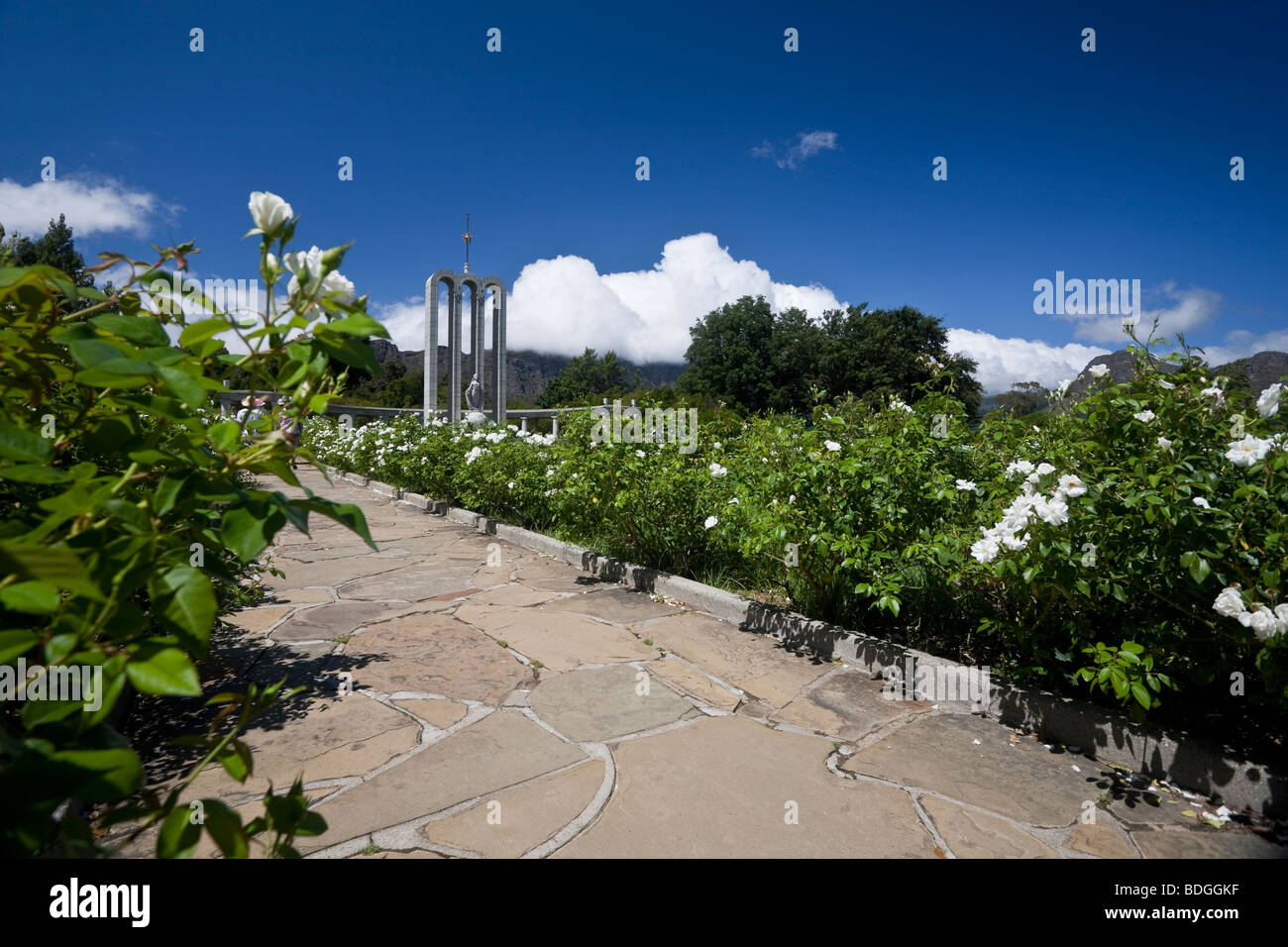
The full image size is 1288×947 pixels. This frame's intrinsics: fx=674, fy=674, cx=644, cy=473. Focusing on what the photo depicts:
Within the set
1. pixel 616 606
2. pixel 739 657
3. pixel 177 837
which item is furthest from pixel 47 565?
pixel 616 606

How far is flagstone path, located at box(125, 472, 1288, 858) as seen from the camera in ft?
6.25

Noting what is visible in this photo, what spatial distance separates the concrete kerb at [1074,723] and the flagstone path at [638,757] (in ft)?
0.24

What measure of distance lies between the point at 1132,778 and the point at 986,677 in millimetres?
572

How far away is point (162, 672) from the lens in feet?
2.40

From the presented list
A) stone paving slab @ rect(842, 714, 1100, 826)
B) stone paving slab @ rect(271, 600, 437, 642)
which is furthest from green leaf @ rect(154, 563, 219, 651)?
stone paving slab @ rect(271, 600, 437, 642)

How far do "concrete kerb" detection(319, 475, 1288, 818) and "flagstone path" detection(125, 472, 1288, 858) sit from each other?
72 millimetres

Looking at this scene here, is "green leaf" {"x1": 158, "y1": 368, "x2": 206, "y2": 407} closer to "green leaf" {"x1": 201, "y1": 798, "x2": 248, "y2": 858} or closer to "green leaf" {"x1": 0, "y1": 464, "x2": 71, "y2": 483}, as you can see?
"green leaf" {"x1": 0, "y1": 464, "x2": 71, "y2": 483}

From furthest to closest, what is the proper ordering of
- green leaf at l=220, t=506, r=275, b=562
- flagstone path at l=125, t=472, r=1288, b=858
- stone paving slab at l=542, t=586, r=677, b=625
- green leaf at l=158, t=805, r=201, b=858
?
1. stone paving slab at l=542, t=586, r=677, b=625
2. flagstone path at l=125, t=472, r=1288, b=858
3. green leaf at l=220, t=506, r=275, b=562
4. green leaf at l=158, t=805, r=201, b=858

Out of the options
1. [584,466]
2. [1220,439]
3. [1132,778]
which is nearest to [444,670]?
[584,466]

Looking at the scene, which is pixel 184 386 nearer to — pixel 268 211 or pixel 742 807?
pixel 268 211

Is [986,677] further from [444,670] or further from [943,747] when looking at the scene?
[444,670]

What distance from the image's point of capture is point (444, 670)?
3.13m

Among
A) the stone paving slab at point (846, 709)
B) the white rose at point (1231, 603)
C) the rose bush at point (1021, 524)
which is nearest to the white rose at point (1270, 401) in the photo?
the rose bush at point (1021, 524)

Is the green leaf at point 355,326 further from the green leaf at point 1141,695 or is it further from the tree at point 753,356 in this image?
the tree at point 753,356
